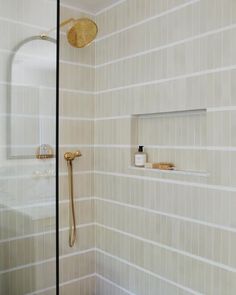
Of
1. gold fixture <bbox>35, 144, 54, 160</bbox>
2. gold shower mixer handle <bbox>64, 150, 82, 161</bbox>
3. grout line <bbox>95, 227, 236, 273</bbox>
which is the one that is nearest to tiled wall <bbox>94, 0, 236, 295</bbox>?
grout line <bbox>95, 227, 236, 273</bbox>

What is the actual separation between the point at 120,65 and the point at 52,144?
1.02 metres

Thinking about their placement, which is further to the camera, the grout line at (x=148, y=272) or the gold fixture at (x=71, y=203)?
the gold fixture at (x=71, y=203)

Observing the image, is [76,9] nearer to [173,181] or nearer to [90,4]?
[90,4]

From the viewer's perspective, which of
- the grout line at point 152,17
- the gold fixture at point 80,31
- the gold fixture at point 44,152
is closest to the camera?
the gold fixture at point 44,152

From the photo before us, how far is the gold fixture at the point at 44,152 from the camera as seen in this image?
1.51 meters

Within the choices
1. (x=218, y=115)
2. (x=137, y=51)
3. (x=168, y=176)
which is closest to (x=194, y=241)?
(x=168, y=176)

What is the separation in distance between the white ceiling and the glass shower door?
2.87 feet

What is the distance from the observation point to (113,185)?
2.32 m

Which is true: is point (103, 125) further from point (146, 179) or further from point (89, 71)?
point (146, 179)

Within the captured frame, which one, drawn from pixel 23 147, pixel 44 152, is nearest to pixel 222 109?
pixel 44 152

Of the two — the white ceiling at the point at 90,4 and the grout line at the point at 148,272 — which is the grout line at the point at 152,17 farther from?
the grout line at the point at 148,272

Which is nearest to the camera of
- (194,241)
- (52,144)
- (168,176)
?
(52,144)

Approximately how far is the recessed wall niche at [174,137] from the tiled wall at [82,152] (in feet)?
1.55

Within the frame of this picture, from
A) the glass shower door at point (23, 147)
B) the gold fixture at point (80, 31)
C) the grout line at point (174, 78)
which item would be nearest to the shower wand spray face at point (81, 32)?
the gold fixture at point (80, 31)
